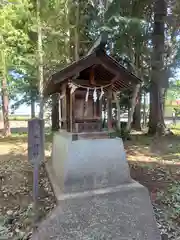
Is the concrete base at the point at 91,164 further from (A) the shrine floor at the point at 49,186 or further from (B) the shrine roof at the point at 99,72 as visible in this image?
(B) the shrine roof at the point at 99,72

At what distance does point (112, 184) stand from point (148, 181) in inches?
62.5

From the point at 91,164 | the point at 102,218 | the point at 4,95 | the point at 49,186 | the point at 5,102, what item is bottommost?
the point at 102,218

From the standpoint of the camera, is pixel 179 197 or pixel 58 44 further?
pixel 58 44

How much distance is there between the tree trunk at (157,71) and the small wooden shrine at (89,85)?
5.82m

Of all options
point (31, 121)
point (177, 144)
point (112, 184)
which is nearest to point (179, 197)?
point (112, 184)

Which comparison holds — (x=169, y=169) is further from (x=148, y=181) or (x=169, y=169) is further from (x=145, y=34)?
(x=145, y=34)

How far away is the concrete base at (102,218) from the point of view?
11.0 feet

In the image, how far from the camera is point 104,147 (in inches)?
162

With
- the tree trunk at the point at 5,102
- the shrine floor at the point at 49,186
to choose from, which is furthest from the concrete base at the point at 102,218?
the tree trunk at the point at 5,102

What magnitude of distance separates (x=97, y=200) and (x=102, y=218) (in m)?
0.30

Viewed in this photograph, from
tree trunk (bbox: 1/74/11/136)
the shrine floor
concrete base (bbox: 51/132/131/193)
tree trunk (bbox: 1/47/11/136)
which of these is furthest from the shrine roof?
tree trunk (bbox: 1/74/11/136)

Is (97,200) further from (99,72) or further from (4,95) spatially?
(4,95)

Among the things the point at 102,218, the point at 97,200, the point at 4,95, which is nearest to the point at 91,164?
the point at 97,200

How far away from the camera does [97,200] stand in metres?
3.74
